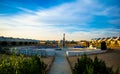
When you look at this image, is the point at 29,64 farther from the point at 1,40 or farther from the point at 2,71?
the point at 1,40

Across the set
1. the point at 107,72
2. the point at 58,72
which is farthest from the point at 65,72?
the point at 107,72

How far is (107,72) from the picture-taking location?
25.8ft

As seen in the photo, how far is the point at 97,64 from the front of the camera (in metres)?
8.83

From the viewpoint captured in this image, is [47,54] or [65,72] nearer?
[65,72]

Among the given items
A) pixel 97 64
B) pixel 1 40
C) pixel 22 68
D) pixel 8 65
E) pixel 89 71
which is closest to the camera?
pixel 89 71

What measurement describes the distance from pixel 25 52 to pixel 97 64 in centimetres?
1551

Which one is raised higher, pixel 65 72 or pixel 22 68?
pixel 22 68

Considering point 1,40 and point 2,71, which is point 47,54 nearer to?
point 2,71

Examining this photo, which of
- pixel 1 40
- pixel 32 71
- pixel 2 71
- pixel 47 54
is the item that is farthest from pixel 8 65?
pixel 1 40

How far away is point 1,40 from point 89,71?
41.4 metres

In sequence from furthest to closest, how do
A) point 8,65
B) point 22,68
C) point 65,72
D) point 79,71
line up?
point 65,72
point 79,71
point 22,68
point 8,65

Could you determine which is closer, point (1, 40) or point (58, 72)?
point (58, 72)

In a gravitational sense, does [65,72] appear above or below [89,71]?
below

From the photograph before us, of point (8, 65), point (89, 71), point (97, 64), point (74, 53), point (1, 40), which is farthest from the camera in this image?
point (1, 40)
